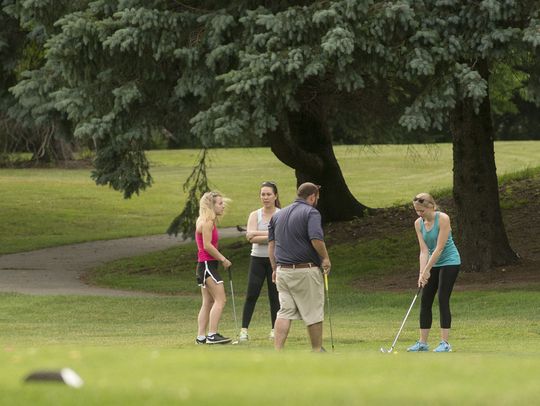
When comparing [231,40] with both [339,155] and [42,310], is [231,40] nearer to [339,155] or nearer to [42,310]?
[42,310]

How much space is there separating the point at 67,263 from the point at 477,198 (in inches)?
421

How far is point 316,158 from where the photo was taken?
1098 inches

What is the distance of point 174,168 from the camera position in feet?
186

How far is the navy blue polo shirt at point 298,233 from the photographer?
39.5 ft

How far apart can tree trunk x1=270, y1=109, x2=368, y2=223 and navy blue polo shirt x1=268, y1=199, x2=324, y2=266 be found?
1202 cm

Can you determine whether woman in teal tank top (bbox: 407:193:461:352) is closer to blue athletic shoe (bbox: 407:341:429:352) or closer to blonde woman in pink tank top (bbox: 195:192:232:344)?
blue athletic shoe (bbox: 407:341:429:352)

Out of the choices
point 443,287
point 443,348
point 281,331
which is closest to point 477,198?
point 443,287

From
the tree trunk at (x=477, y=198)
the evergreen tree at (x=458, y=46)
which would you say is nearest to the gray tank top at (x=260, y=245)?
the evergreen tree at (x=458, y=46)

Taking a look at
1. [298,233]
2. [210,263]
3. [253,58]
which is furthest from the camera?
[253,58]

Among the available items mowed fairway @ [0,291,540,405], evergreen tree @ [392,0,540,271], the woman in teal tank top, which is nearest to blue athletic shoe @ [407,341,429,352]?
the woman in teal tank top

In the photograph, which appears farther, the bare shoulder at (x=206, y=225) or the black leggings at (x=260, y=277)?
the black leggings at (x=260, y=277)

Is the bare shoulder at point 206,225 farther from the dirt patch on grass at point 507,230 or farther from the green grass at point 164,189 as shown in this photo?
the green grass at point 164,189

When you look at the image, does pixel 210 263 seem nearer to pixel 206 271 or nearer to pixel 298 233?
pixel 206 271

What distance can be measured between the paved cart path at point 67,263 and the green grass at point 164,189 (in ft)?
4.34
